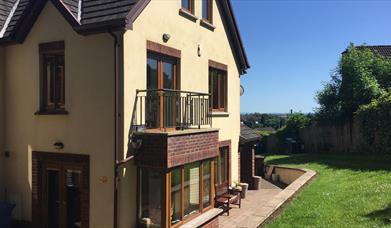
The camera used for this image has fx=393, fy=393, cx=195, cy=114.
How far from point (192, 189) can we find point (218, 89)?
226 inches

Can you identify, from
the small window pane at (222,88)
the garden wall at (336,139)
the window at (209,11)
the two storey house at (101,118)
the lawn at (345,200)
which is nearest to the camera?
the two storey house at (101,118)

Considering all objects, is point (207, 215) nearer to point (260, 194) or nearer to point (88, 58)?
point (88, 58)

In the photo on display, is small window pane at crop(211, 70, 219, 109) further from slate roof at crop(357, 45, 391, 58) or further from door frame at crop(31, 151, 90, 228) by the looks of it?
slate roof at crop(357, 45, 391, 58)

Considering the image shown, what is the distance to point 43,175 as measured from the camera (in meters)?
10.9

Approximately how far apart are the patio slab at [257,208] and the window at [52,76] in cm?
630

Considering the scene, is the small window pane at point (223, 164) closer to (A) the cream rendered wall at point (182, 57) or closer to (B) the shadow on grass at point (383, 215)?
(A) the cream rendered wall at point (182, 57)

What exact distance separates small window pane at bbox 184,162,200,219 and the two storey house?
31 mm

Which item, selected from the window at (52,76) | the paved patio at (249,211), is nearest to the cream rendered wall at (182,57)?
the paved patio at (249,211)

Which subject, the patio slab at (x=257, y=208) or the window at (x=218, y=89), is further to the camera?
the window at (x=218, y=89)

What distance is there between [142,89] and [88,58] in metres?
1.57

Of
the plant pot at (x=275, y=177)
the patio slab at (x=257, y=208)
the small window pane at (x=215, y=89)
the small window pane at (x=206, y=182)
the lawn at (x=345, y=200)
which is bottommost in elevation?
the plant pot at (x=275, y=177)

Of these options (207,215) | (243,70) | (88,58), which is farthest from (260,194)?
(88,58)

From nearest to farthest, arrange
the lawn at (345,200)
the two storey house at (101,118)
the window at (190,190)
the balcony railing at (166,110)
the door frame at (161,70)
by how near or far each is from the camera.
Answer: the two storey house at (101,118) → the balcony railing at (166,110) → the window at (190,190) → the door frame at (161,70) → the lawn at (345,200)

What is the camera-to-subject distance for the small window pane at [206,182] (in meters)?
11.8
